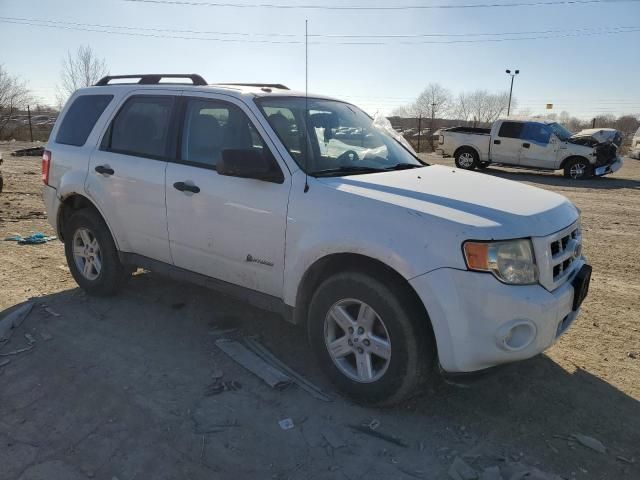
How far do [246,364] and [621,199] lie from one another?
11.4 m

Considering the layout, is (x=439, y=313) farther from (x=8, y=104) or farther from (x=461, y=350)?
(x=8, y=104)

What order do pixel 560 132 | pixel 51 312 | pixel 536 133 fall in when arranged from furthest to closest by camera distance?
pixel 536 133
pixel 560 132
pixel 51 312

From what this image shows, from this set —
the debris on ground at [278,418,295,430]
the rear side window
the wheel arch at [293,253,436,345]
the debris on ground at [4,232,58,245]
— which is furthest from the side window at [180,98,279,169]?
the debris on ground at [4,232,58,245]

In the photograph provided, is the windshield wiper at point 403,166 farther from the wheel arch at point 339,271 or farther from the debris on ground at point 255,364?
the debris on ground at point 255,364

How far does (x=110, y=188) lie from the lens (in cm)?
454

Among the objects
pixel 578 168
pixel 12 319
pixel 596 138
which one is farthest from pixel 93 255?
pixel 596 138

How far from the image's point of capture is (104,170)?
455 centimetres

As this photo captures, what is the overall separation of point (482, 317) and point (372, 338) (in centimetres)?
70

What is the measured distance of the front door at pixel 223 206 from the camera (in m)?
3.52

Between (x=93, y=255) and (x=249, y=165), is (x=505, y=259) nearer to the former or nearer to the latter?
(x=249, y=165)

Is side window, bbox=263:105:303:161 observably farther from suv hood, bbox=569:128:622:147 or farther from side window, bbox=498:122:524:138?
side window, bbox=498:122:524:138

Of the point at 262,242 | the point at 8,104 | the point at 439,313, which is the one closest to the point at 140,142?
the point at 262,242

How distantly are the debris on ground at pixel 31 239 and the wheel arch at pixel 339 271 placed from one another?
490cm

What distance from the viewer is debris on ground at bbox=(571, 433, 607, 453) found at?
2873 mm
